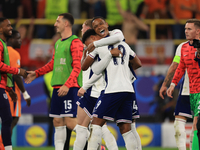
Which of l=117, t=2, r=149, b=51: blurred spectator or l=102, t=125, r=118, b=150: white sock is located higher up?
l=117, t=2, r=149, b=51: blurred spectator

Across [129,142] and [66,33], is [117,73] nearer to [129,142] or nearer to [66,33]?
[129,142]

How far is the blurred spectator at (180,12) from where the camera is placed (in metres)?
13.0

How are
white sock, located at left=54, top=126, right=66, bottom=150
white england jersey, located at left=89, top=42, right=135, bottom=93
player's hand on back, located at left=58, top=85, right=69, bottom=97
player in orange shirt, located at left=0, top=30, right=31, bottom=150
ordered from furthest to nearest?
1. player in orange shirt, located at left=0, top=30, right=31, bottom=150
2. white sock, located at left=54, top=126, right=66, bottom=150
3. player's hand on back, located at left=58, top=85, right=69, bottom=97
4. white england jersey, located at left=89, top=42, right=135, bottom=93

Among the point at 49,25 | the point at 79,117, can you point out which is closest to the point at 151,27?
the point at 49,25

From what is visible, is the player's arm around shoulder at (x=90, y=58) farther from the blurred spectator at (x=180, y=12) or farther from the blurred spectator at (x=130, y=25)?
the blurred spectator at (x=180, y=12)

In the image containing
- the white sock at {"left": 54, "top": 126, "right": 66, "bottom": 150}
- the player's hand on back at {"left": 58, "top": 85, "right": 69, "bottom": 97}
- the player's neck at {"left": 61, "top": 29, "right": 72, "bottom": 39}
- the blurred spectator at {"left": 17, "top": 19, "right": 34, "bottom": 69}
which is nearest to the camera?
the player's hand on back at {"left": 58, "top": 85, "right": 69, "bottom": 97}

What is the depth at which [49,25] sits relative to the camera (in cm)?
1317

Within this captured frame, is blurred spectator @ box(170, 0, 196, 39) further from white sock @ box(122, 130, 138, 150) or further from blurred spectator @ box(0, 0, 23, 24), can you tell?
white sock @ box(122, 130, 138, 150)

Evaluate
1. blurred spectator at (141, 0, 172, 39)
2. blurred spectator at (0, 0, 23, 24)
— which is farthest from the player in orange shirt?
blurred spectator at (141, 0, 172, 39)

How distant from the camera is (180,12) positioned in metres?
13.1

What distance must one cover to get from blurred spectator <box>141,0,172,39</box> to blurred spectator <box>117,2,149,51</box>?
0.47 metres

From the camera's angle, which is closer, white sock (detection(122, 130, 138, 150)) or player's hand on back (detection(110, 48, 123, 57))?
player's hand on back (detection(110, 48, 123, 57))

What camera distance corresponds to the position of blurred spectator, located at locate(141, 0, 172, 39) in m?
13.1

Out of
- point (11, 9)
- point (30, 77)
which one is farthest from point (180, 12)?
point (30, 77)
